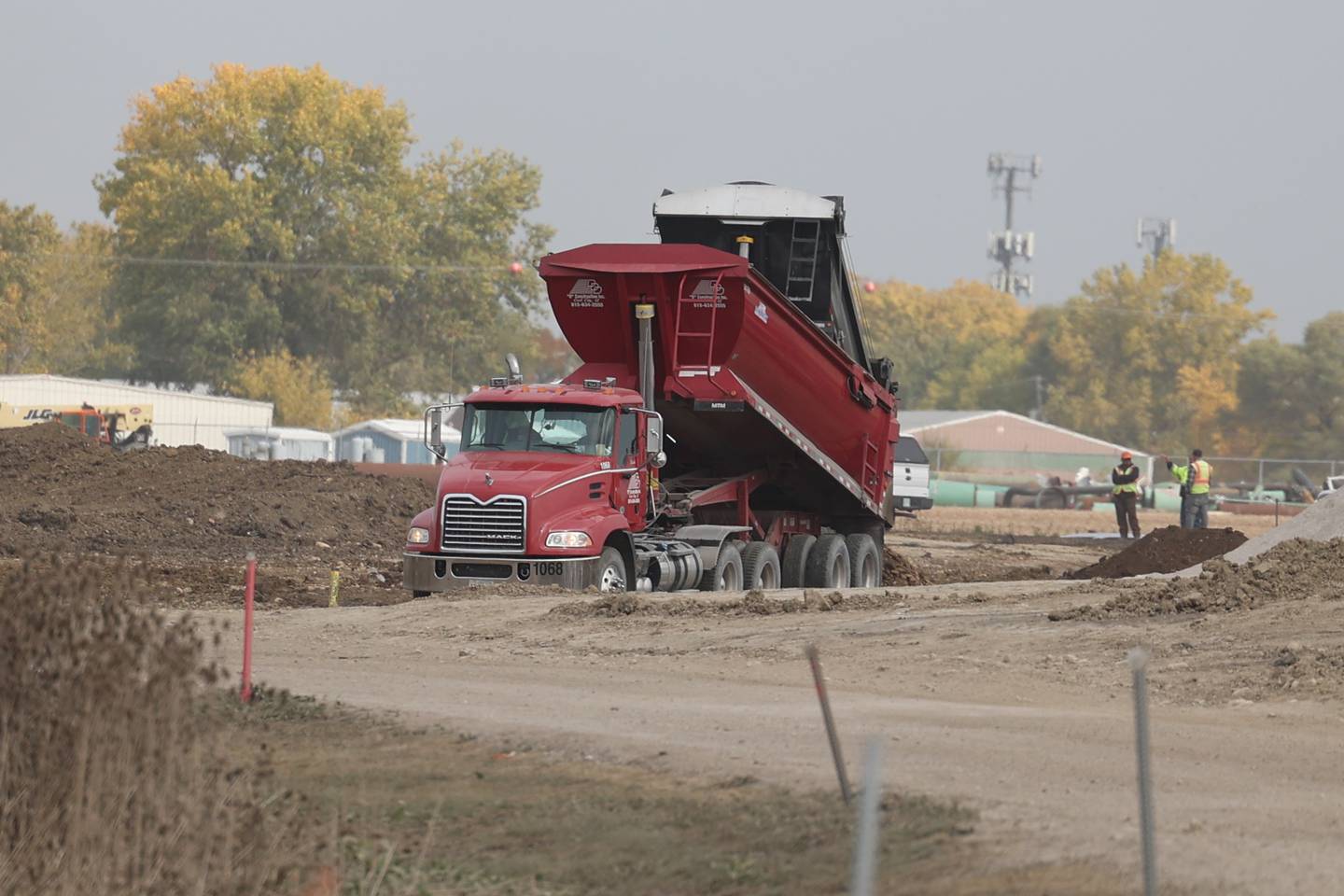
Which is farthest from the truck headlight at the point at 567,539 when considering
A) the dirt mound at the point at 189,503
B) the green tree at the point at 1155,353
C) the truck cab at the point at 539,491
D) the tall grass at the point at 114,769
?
the green tree at the point at 1155,353

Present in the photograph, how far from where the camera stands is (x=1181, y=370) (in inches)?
3952

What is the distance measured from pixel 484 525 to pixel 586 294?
9.69 feet

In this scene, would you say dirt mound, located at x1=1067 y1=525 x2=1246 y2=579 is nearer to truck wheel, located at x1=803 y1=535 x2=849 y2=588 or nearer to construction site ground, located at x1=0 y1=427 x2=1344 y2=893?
truck wheel, located at x1=803 y1=535 x2=849 y2=588

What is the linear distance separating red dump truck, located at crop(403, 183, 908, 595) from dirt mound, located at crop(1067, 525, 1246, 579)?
12.0ft

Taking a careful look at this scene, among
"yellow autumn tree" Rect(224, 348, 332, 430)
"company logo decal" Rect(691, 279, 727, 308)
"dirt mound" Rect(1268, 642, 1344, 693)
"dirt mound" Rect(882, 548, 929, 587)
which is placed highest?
"yellow autumn tree" Rect(224, 348, 332, 430)

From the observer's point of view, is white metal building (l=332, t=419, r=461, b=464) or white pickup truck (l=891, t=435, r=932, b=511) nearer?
white pickup truck (l=891, t=435, r=932, b=511)

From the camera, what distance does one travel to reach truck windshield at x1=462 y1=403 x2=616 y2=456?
20.2m

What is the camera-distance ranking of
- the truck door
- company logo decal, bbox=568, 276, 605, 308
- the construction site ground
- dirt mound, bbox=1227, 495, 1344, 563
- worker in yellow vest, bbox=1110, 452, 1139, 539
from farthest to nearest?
worker in yellow vest, bbox=1110, 452, 1139, 539 → dirt mound, bbox=1227, 495, 1344, 563 → company logo decal, bbox=568, 276, 605, 308 → the truck door → the construction site ground

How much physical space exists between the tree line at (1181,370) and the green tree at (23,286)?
42.7 meters

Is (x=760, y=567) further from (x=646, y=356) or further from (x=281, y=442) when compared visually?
(x=281, y=442)

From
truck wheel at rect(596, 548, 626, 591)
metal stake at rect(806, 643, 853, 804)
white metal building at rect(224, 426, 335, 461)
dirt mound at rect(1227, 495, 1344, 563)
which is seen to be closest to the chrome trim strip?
truck wheel at rect(596, 548, 626, 591)

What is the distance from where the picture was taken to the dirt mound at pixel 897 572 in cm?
2691

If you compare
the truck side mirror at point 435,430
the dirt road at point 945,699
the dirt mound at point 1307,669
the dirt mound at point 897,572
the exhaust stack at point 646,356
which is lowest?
the dirt road at point 945,699

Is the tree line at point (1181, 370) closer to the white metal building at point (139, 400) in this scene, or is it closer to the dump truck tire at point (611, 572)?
the white metal building at point (139, 400)
